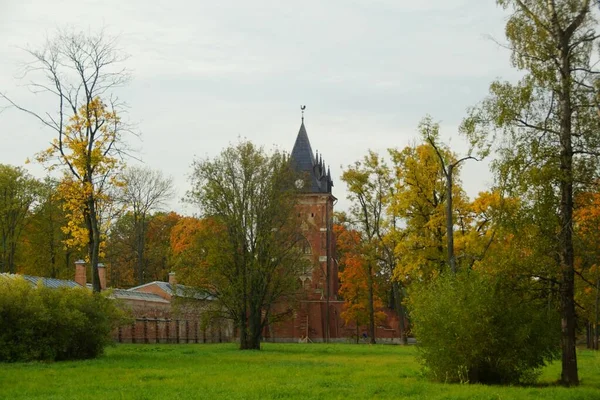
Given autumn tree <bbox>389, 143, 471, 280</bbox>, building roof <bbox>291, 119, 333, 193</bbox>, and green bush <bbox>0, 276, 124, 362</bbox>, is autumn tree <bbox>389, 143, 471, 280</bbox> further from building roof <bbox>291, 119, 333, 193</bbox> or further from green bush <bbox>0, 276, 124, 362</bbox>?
building roof <bbox>291, 119, 333, 193</bbox>

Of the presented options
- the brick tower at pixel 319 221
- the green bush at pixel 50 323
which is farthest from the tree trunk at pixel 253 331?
the brick tower at pixel 319 221

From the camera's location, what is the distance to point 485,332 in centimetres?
1959

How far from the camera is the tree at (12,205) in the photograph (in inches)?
2381

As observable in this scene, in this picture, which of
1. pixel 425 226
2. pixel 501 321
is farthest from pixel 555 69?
pixel 425 226

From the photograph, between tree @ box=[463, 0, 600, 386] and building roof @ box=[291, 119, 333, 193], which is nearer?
tree @ box=[463, 0, 600, 386]

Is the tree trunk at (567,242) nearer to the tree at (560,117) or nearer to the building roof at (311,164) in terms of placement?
the tree at (560,117)

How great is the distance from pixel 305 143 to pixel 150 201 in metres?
20.1

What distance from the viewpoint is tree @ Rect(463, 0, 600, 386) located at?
63.6 ft

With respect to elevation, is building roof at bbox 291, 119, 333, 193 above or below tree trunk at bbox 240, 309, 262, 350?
above

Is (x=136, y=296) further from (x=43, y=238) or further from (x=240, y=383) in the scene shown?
(x=240, y=383)

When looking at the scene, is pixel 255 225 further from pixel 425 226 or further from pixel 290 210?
pixel 425 226

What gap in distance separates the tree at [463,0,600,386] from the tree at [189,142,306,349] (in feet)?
73.8

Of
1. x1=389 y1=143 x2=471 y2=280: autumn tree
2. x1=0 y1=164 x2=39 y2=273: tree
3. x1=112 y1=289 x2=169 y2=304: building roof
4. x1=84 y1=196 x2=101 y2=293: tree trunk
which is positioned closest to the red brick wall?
x1=112 y1=289 x2=169 y2=304: building roof

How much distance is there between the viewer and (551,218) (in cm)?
1927
